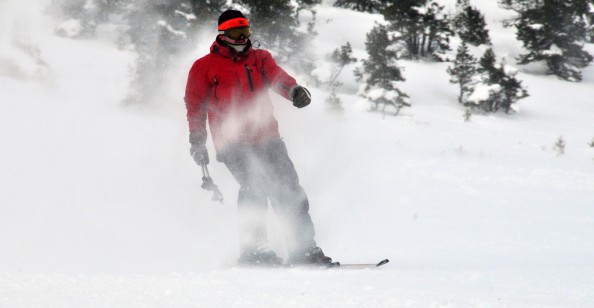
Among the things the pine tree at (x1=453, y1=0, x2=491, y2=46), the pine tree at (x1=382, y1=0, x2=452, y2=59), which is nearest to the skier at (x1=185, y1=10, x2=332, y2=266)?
the pine tree at (x1=382, y1=0, x2=452, y2=59)

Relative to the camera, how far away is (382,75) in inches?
950

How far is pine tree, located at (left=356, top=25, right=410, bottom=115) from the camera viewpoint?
2319cm

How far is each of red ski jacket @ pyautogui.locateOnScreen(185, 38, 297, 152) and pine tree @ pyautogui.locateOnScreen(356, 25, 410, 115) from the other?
19401 mm

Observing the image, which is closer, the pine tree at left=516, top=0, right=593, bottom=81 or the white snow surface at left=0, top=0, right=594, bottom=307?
the white snow surface at left=0, top=0, right=594, bottom=307

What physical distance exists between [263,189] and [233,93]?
72 cm

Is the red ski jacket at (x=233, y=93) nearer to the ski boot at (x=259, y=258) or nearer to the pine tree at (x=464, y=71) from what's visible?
the ski boot at (x=259, y=258)

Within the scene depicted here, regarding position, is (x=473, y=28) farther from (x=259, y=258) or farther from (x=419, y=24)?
(x=259, y=258)

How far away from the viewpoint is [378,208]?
5676 mm

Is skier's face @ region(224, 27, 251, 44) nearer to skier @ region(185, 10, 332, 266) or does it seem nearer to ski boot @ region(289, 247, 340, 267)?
skier @ region(185, 10, 332, 266)

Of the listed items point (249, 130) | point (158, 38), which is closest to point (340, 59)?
point (158, 38)

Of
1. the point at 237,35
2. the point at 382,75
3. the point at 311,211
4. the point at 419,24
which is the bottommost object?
the point at 311,211

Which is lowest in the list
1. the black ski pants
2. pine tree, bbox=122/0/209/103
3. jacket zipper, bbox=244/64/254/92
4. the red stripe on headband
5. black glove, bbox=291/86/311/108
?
the black ski pants

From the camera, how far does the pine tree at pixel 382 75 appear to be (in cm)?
2319

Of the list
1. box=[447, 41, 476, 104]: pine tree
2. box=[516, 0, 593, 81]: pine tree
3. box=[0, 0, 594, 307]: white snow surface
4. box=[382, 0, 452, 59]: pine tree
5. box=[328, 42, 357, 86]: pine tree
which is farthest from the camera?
box=[382, 0, 452, 59]: pine tree
